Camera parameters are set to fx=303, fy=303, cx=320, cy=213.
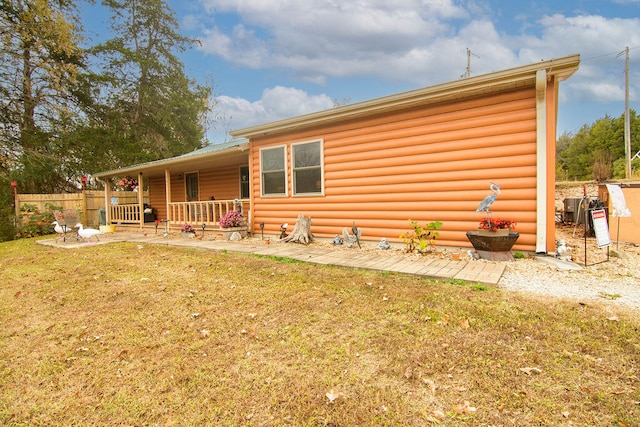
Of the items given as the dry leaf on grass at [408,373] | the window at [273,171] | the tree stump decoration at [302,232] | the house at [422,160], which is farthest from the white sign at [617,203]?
the window at [273,171]

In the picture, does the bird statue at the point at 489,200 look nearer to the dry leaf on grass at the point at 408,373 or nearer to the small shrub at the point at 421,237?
the small shrub at the point at 421,237

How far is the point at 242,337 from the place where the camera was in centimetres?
273

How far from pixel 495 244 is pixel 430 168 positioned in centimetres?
182

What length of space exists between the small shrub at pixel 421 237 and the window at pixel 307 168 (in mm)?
2487

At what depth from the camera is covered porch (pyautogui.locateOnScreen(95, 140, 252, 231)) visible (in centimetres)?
978

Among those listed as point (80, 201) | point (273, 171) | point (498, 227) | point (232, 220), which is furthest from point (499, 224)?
point (80, 201)

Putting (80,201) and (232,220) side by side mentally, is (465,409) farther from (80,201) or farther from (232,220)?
(80,201)

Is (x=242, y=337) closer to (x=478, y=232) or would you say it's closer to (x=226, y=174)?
(x=478, y=232)

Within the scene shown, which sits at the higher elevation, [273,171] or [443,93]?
[443,93]

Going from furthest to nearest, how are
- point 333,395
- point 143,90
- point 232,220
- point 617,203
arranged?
point 143,90
point 232,220
point 617,203
point 333,395

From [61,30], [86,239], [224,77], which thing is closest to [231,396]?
[86,239]

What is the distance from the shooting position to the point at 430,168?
231 inches

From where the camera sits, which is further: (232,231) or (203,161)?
(203,161)

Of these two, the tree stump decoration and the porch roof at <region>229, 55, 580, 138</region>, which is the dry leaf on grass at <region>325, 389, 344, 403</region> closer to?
the porch roof at <region>229, 55, 580, 138</region>
